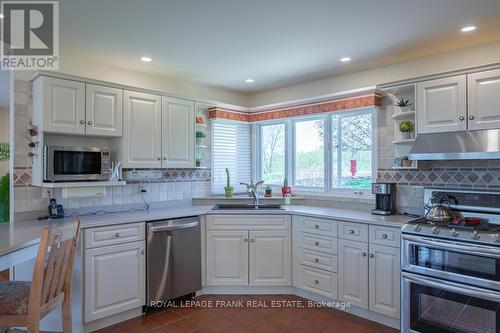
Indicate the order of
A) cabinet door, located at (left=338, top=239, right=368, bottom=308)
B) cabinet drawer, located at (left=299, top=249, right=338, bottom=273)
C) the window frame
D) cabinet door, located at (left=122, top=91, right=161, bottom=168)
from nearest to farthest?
cabinet door, located at (left=338, top=239, right=368, bottom=308) < cabinet drawer, located at (left=299, top=249, right=338, bottom=273) < cabinet door, located at (left=122, top=91, right=161, bottom=168) < the window frame

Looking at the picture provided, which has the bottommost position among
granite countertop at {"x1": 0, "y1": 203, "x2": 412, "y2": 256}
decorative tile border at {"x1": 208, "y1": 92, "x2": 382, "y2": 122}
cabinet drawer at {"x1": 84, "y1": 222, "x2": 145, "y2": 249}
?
cabinet drawer at {"x1": 84, "y1": 222, "x2": 145, "y2": 249}

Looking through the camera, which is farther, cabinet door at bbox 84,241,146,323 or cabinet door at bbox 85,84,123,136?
cabinet door at bbox 85,84,123,136

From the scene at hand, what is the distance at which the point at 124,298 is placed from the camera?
114 inches

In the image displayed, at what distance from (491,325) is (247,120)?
3526mm

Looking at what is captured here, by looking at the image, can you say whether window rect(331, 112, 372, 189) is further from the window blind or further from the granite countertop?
the window blind

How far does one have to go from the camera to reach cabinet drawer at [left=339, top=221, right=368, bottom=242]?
291 cm

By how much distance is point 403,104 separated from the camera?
3.21 metres

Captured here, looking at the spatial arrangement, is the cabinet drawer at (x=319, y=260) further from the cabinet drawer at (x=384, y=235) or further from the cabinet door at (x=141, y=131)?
the cabinet door at (x=141, y=131)

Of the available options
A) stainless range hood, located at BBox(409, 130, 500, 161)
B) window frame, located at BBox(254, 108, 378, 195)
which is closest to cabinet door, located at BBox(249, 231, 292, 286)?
window frame, located at BBox(254, 108, 378, 195)

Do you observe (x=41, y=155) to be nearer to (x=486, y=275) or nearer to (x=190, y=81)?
(x=190, y=81)

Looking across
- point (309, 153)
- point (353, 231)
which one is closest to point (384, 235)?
point (353, 231)

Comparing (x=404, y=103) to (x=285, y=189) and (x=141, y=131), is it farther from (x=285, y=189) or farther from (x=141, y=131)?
(x=141, y=131)

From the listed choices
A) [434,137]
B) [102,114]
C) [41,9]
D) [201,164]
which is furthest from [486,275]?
[41,9]

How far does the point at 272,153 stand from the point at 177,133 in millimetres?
1551
